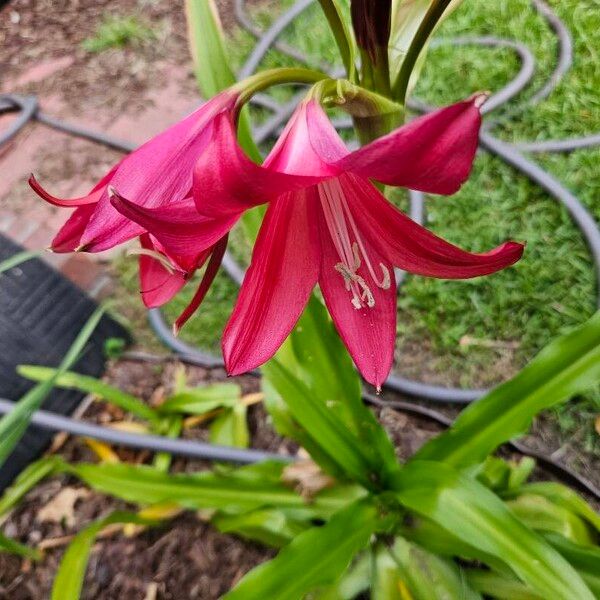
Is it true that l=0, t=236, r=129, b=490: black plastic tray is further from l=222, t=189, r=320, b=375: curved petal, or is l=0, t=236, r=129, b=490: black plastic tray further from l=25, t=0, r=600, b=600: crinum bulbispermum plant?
l=222, t=189, r=320, b=375: curved petal

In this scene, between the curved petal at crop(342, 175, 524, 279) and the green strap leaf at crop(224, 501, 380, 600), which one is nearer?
the curved petal at crop(342, 175, 524, 279)

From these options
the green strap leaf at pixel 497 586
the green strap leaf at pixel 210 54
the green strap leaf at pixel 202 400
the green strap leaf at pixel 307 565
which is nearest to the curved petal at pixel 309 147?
the green strap leaf at pixel 210 54

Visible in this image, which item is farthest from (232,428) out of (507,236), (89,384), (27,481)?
(507,236)

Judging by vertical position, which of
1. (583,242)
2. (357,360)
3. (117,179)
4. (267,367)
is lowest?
(583,242)

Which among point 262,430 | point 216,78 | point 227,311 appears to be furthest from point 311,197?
point 227,311

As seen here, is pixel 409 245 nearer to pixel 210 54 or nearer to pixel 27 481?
pixel 210 54

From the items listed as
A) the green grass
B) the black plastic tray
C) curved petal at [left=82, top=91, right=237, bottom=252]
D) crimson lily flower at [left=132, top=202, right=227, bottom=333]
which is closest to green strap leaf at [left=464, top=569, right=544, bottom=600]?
crimson lily flower at [left=132, top=202, right=227, bottom=333]

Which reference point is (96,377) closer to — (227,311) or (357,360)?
(227,311)
